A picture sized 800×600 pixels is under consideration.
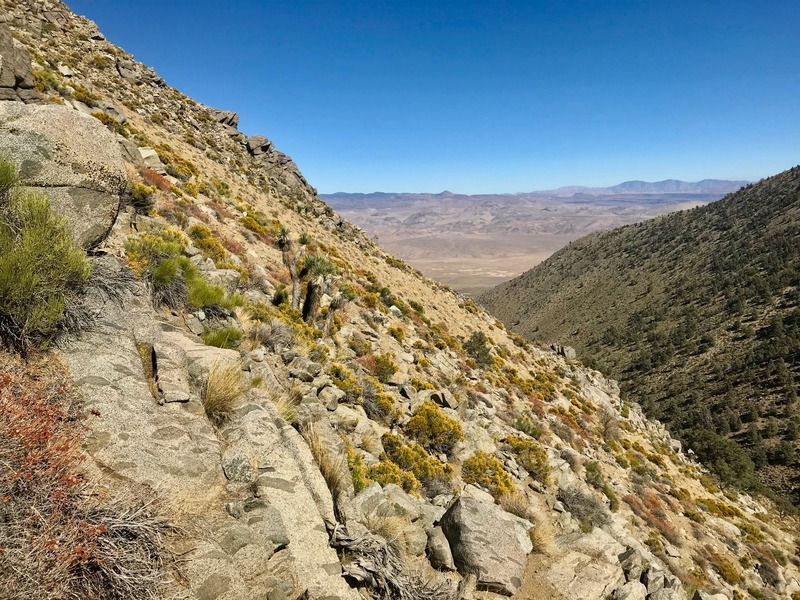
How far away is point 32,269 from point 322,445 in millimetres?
3722

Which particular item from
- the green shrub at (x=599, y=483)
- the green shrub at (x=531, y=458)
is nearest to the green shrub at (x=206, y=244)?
the green shrub at (x=531, y=458)

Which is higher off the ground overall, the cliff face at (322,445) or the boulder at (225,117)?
the boulder at (225,117)

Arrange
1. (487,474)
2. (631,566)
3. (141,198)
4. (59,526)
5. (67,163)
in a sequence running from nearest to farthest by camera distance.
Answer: (59,526) → (67,163) → (631,566) → (487,474) → (141,198)

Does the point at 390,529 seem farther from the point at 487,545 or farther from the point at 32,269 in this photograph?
the point at 32,269

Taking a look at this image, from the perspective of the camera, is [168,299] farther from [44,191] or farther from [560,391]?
[560,391]

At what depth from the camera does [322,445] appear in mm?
5293

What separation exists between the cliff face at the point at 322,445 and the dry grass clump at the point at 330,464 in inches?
1.2

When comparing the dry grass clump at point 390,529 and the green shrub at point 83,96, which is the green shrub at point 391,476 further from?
the green shrub at point 83,96

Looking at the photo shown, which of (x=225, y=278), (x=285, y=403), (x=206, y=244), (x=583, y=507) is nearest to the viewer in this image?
(x=285, y=403)

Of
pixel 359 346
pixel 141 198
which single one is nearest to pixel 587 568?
pixel 359 346

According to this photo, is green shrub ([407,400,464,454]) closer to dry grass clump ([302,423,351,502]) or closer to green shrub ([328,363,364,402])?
green shrub ([328,363,364,402])

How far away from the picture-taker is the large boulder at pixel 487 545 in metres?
5.11

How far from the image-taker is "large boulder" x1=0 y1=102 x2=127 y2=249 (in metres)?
5.48

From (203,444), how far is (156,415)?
58 cm
